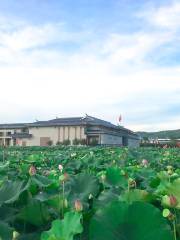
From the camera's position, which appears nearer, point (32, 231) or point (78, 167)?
point (32, 231)

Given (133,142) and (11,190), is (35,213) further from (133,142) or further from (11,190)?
(133,142)

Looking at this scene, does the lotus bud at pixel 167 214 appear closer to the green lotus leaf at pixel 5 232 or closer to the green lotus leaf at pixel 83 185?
the green lotus leaf at pixel 5 232

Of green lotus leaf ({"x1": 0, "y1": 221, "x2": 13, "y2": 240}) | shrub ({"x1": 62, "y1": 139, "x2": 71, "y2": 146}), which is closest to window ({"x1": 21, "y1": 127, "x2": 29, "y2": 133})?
shrub ({"x1": 62, "y1": 139, "x2": 71, "y2": 146})

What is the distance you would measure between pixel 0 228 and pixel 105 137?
52.7 m

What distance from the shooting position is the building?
174ft

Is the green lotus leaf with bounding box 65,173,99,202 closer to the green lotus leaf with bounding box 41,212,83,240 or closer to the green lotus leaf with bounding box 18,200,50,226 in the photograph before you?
the green lotus leaf with bounding box 18,200,50,226

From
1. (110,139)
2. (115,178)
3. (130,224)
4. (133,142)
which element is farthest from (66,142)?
(130,224)

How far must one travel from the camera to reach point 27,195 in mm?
981

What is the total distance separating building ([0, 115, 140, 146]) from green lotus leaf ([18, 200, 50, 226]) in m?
50.1

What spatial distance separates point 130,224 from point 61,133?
5479 centimetres

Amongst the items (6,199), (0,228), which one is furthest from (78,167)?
(0,228)

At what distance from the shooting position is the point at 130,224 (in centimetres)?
64

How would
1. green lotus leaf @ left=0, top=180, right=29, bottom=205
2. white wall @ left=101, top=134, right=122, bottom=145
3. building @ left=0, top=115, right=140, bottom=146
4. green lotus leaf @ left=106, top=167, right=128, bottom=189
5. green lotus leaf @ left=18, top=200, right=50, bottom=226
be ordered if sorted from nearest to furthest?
green lotus leaf @ left=18, top=200, right=50, bottom=226 → green lotus leaf @ left=0, top=180, right=29, bottom=205 → green lotus leaf @ left=106, top=167, right=128, bottom=189 → white wall @ left=101, top=134, right=122, bottom=145 → building @ left=0, top=115, right=140, bottom=146

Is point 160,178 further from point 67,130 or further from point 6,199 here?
point 67,130
